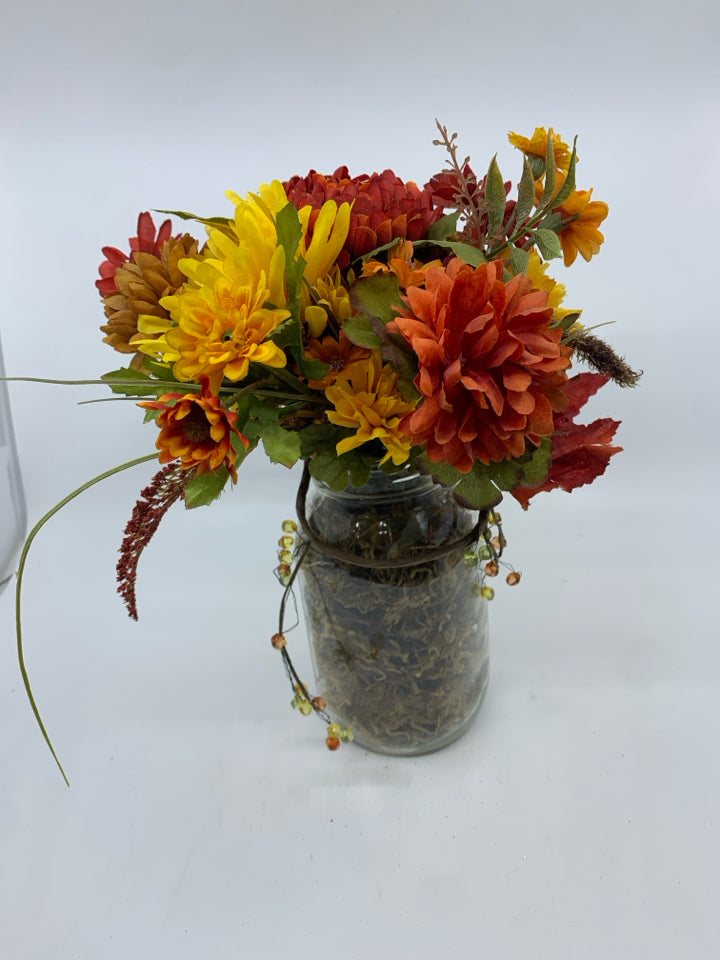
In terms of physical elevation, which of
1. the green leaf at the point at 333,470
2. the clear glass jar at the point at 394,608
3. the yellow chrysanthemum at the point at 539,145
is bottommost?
the clear glass jar at the point at 394,608

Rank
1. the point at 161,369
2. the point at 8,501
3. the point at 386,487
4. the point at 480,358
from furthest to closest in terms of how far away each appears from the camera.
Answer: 1. the point at 8,501
2. the point at 386,487
3. the point at 161,369
4. the point at 480,358

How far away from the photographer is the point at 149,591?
117 centimetres

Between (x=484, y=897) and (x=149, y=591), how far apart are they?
2.05 ft

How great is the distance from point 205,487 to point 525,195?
0.29m

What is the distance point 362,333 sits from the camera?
54 centimetres

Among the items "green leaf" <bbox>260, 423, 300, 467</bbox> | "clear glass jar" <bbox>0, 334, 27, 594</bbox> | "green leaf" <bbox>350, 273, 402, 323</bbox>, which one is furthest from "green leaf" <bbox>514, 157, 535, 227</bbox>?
"clear glass jar" <bbox>0, 334, 27, 594</bbox>

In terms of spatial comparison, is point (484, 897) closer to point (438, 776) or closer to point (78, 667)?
point (438, 776)

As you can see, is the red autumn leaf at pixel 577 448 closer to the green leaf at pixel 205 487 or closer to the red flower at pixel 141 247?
the green leaf at pixel 205 487

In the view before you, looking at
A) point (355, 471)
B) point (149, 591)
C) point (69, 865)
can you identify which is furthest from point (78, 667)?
point (355, 471)

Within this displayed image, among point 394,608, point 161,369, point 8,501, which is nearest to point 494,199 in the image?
point 161,369

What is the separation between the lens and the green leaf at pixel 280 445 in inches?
20.9

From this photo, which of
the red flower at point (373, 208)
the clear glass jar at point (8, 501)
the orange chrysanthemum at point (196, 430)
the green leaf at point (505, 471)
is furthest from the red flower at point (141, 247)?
the clear glass jar at point (8, 501)

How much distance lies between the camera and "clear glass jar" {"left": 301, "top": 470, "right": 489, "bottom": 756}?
73cm

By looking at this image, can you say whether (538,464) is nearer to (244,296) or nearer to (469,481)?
(469,481)
